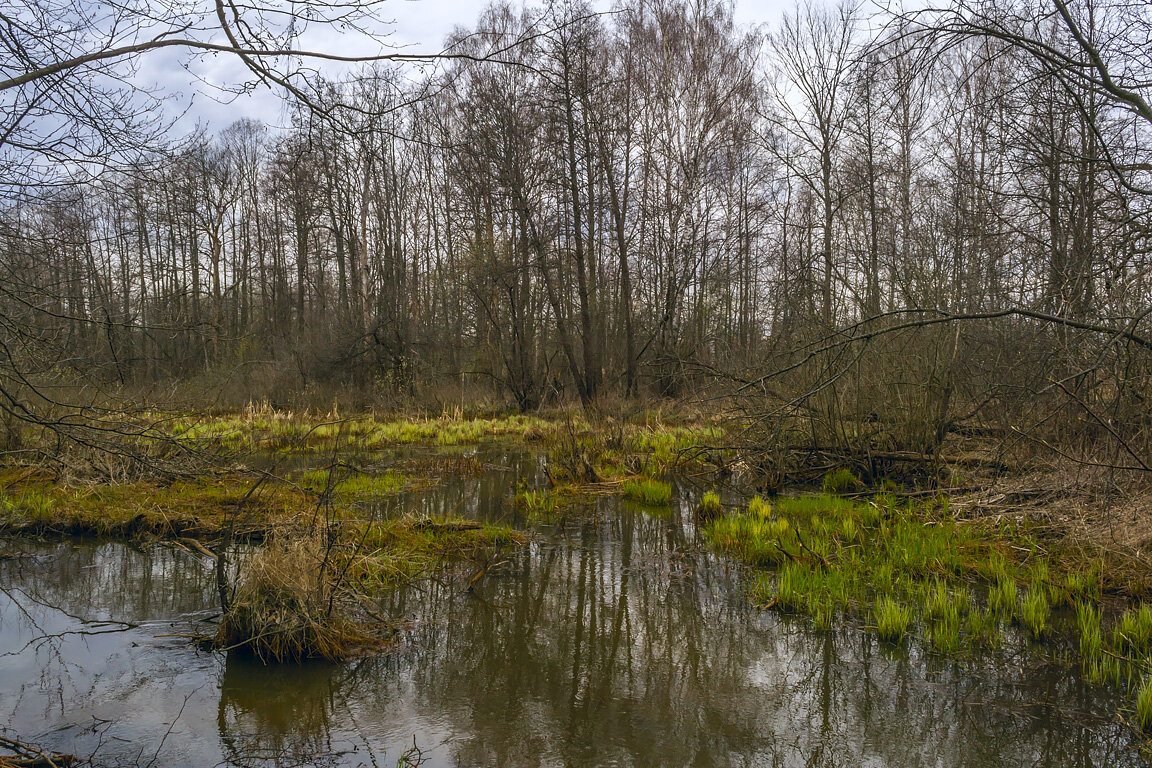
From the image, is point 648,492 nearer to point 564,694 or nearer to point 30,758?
point 564,694

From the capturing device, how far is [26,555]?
7.12 meters

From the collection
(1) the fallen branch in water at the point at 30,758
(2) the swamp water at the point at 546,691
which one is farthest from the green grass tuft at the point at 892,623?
(1) the fallen branch in water at the point at 30,758

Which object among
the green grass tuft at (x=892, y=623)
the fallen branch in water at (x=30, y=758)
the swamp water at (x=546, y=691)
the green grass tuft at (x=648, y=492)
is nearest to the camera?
the fallen branch in water at (x=30, y=758)

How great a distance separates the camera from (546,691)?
413 centimetres

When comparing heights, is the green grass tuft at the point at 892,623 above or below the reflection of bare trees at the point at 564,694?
above

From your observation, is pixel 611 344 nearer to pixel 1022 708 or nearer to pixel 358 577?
pixel 358 577

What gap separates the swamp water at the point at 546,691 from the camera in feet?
11.4

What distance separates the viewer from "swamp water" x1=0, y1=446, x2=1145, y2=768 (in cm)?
347

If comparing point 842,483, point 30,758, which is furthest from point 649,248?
point 30,758

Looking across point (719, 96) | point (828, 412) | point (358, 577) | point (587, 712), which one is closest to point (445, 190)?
point (719, 96)

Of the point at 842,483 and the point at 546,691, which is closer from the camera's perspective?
the point at 546,691

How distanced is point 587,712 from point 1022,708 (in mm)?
2357

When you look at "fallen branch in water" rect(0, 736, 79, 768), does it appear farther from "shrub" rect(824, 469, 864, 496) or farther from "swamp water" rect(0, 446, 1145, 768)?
"shrub" rect(824, 469, 864, 496)

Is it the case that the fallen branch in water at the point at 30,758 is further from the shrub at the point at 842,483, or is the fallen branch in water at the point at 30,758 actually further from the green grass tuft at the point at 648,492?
the shrub at the point at 842,483
